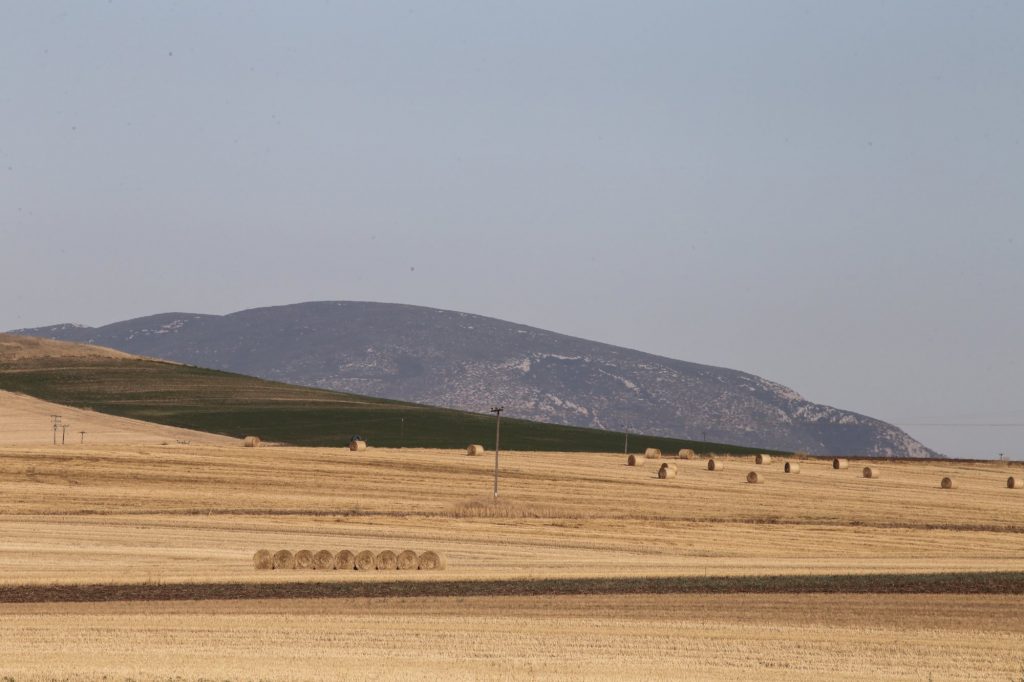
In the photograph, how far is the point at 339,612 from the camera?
33.2 m

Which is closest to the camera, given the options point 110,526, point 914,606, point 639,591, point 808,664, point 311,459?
point 808,664

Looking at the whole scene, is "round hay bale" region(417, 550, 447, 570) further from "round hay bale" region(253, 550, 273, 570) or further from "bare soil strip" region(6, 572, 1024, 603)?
"round hay bale" region(253, 550, 273, 570)

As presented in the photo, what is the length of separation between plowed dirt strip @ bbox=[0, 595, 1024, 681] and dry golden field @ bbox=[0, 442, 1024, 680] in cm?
10

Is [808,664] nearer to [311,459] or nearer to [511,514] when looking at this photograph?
[511,514]

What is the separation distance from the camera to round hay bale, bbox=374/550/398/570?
43.0m

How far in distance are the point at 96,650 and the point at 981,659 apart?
17666mm

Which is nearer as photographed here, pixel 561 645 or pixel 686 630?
pixel 561 645

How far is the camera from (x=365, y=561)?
42969 mm

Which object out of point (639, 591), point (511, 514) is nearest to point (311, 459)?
point (511, 514)

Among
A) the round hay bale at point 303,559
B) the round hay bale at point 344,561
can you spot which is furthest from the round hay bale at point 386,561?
the round hay bale at point 303,559

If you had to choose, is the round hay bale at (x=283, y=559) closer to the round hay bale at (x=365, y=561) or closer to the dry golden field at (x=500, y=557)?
the dry golden field at (x=500, y=557)

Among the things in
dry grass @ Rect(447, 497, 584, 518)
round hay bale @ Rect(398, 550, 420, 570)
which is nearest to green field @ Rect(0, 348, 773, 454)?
dry grass @ Rect(447, 497, 584, 518)

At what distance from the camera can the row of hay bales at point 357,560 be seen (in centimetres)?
4238

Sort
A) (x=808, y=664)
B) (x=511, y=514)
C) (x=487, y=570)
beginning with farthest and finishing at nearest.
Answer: (x=511, y=514) → (x=487, y=570) → (x=808, y=664)
